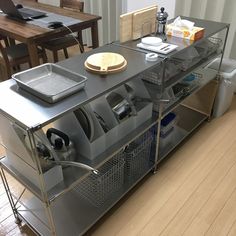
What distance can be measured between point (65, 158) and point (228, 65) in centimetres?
177

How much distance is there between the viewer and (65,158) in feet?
4.19

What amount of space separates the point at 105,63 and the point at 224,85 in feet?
4.25

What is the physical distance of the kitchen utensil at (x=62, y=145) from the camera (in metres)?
1.27

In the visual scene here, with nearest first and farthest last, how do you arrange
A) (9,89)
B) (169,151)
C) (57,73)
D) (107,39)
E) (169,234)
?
1. (9,89)
2. (57,73)
3. (169,234)
4. (169,151)
5. (107,39)

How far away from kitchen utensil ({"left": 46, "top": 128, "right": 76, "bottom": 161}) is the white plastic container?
1512 mm

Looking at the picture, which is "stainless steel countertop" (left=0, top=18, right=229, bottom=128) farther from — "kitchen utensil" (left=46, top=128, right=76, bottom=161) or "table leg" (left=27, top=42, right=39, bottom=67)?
"table leg" (left=27, top=42, right=39, bottom=67)

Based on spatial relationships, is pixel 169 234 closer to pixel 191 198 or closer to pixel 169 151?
pixel 191 198

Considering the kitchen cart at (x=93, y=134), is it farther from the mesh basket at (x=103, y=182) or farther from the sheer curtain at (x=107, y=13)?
the sheer curtain at (x=107, y=13)

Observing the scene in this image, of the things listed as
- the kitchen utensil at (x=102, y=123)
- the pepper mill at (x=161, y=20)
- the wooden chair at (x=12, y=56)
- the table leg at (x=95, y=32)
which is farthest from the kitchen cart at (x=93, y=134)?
→ the wooden chair at (x=12, y=56)

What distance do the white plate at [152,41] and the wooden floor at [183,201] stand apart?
2.89 feet

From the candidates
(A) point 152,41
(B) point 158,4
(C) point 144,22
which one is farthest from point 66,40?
(A) point 152,41

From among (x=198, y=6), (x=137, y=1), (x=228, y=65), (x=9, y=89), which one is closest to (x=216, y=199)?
(x=228, y=65)

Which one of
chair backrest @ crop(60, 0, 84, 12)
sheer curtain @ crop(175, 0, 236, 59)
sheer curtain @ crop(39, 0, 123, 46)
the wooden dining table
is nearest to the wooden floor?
sheer curtain @ crop(175, 0, 236, 59)

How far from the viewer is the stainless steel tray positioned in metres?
1.12
